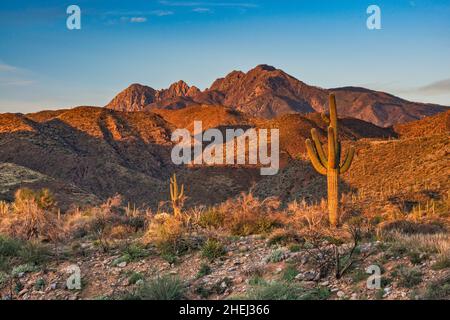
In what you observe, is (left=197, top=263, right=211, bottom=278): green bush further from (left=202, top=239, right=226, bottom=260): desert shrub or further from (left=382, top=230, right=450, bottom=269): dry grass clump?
(left=382, top=230, right=450, bottom=269): dry grass clump

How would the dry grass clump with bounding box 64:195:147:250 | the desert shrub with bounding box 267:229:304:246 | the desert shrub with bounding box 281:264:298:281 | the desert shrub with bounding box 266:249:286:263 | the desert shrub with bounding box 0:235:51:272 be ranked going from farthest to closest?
1. the dry grass clump with bounding box 64:195:147:250
2. the desert shrub with bounding box 0:235:51:272
3. the desert shrub with bounding box 267:229:304:246
4. the desert shrub with bounding box 266:249:286:263
5. the desert shrub with bounding box 281:264:298:281

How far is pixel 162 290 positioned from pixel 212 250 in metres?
2.13

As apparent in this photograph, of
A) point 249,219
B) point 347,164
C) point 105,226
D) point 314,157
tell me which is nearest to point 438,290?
point 249,219

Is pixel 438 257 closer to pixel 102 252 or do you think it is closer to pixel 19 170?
pixel 102 252

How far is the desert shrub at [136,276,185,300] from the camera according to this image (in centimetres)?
825

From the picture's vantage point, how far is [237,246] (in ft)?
35.4

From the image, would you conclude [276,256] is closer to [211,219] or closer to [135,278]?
[135,278]

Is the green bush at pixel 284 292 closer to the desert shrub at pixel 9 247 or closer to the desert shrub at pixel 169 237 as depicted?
the desert shrub at pixel 169 237

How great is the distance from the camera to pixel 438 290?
22.9ft

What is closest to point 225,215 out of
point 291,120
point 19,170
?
point 19,170

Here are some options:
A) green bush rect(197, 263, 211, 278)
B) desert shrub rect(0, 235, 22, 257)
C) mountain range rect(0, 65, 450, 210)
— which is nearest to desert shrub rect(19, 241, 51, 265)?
desert shrub rect(0, 235, 22, 257)

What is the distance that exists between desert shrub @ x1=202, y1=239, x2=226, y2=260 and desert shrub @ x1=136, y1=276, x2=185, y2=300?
1.52m

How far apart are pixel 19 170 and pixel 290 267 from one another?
47.6 metres

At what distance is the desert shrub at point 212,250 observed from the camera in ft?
33.3
